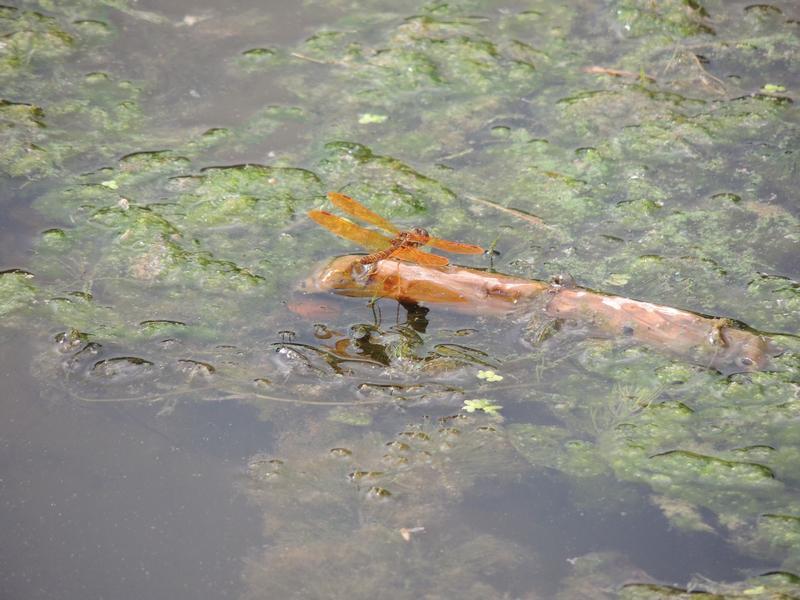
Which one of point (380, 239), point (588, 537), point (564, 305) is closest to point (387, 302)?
point (380, 239)

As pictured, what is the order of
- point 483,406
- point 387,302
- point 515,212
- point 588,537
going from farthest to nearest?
point 515,212, point 387,302, point 483,406, point 588,537

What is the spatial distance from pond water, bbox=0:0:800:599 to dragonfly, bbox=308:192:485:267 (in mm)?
220

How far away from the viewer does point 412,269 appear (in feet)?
10.5

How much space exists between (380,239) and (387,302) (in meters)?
0.25

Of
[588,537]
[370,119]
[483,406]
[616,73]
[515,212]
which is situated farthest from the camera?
[616,73]

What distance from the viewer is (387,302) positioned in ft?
10.9

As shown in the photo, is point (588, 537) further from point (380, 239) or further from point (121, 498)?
point (121, 498)

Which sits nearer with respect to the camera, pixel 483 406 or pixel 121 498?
pixel 121 498

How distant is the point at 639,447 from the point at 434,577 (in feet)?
2.67

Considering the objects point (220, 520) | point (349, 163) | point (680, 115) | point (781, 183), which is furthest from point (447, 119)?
point (220, 520)

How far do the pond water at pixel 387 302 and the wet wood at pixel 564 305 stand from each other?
56 mm

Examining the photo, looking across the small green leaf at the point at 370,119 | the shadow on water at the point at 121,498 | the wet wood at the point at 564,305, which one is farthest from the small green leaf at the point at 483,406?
the small green leaf at the point at 370,119

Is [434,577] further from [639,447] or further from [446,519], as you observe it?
[639,447]

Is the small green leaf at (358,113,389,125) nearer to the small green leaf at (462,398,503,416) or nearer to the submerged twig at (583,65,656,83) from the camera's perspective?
the submerged twig at (583,65,656,83)
